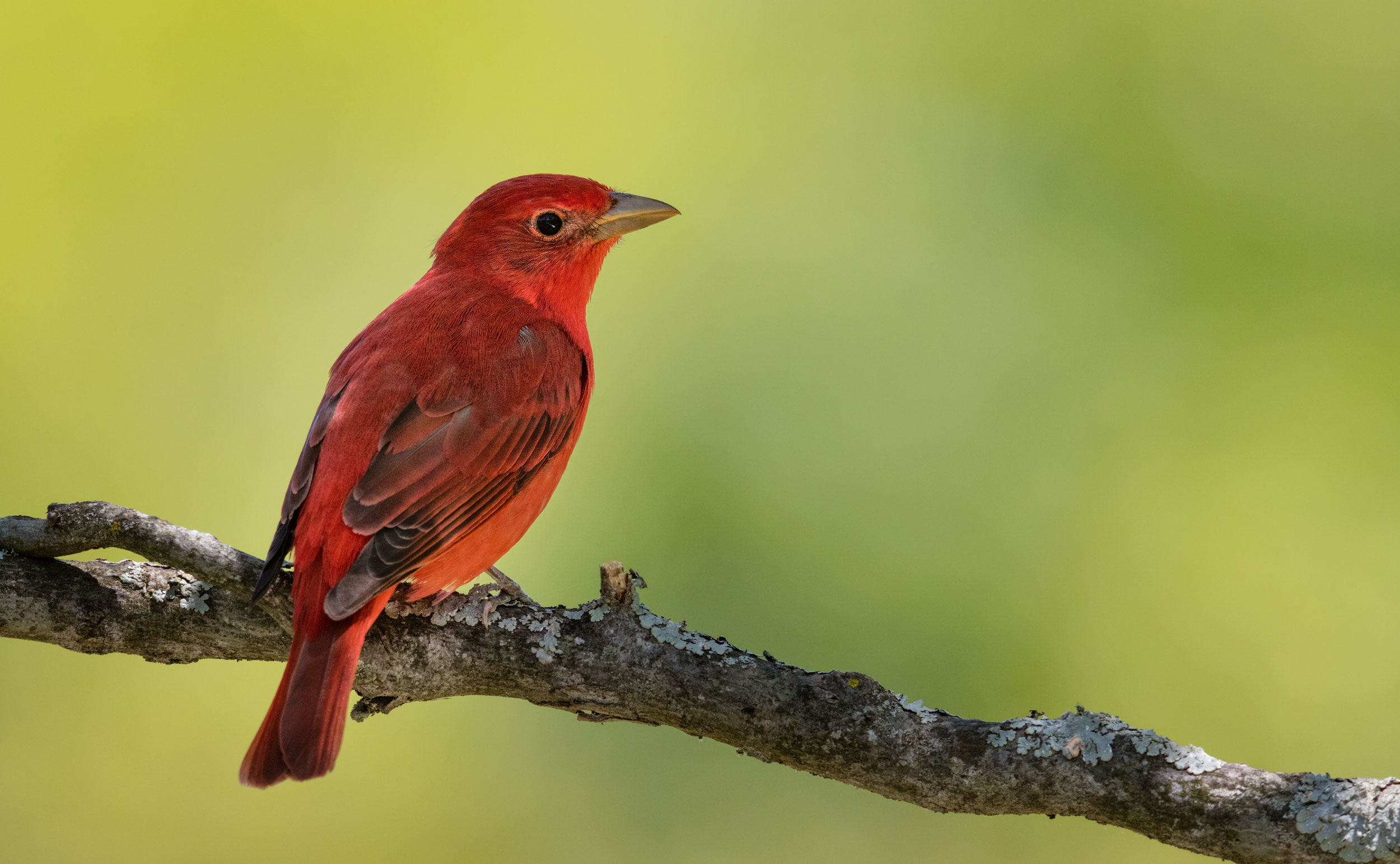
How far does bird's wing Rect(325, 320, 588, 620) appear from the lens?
3018mm

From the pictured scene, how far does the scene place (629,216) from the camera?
13.5 feet

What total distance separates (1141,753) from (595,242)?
2353 millimetres

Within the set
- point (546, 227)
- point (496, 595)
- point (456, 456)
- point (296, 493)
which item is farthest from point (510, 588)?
point (546, 227)

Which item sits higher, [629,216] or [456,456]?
[629,216]

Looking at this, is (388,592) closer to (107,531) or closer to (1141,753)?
(107,531)

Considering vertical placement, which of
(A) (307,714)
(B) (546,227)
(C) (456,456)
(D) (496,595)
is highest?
(B) (546,227)

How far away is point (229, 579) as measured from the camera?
10.2 ft

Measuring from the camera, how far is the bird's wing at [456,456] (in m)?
3.02

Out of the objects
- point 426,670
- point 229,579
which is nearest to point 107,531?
point 229,579

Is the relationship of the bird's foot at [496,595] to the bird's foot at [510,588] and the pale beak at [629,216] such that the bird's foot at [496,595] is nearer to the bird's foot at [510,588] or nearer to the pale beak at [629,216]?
the bird's foot at [510,588]

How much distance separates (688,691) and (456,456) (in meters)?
0.89

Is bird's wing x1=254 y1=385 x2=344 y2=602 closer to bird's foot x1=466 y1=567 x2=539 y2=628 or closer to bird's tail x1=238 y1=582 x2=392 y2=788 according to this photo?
bird's tail x1=238 y1=582 x2=392 y2=788

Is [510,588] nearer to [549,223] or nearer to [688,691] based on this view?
[688,691]

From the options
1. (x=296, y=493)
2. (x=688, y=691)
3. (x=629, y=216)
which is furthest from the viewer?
(x=629, y=216)
